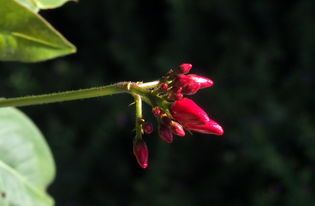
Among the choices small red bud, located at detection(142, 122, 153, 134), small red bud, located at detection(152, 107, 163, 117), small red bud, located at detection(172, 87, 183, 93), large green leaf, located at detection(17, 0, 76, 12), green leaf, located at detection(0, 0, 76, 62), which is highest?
large green leaf, located at detection(17, 0, 76, 12)

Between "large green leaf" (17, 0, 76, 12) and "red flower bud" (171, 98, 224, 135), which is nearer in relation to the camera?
"red flower bud" (171, 98, 224, 135)

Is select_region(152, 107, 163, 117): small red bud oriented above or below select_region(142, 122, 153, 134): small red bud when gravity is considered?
above

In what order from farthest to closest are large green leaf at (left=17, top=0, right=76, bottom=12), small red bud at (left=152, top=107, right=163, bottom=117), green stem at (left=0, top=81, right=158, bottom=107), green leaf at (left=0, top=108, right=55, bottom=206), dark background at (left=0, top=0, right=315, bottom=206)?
dark background at (left=0, top=0, right=315, bottom=206), green leaf at (left=0, top=108, right=55, bottom=206), large green leaf at (left=17, top=0, right=76, bottom=12), small red bud at (left=152, top=107, right=163, bottom=117), green stem at (left=0, top=81, right=158, bottom=107)

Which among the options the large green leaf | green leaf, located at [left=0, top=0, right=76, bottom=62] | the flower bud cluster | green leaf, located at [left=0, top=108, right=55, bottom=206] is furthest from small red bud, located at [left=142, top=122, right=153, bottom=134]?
green leaf, located at [left=0, top=108, right=55, bottom=206]

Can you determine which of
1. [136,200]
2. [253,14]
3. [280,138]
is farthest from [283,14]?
[136,200]

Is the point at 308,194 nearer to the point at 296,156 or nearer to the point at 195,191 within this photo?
the point at 296,156

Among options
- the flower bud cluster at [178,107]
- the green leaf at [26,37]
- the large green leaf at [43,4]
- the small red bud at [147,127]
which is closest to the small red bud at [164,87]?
the flower bud cluster at [178,107]

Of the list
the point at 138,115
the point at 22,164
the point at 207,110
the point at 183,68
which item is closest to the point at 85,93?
the point at 138,115

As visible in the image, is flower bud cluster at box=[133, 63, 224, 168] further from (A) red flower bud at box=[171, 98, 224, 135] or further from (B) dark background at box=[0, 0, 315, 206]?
(B) dark background at box=[0, 0, 315, 206]
